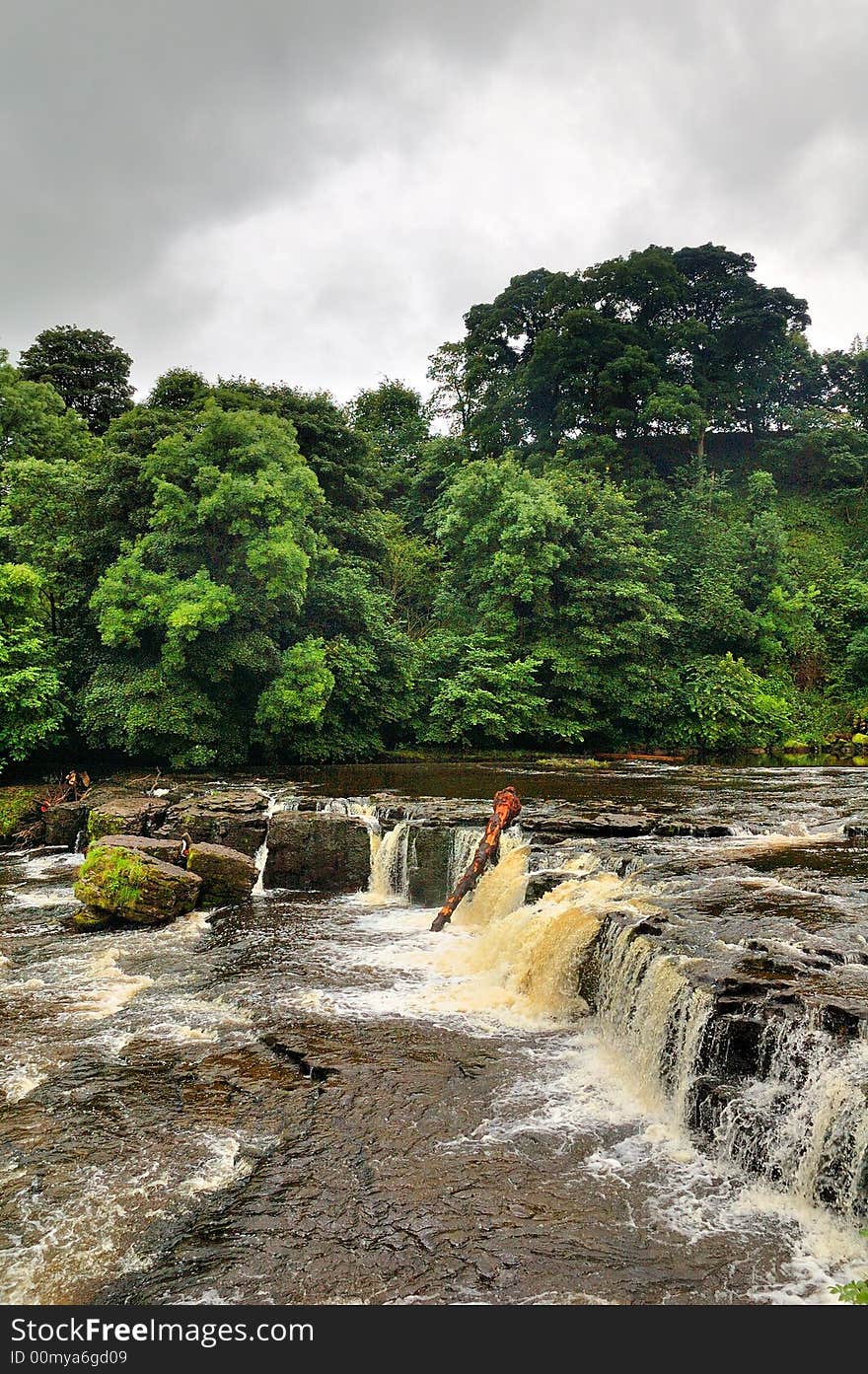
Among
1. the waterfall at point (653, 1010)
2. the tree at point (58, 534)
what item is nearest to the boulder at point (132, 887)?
the waterfall at point (653, 1010)

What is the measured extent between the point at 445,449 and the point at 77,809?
25.0 metres

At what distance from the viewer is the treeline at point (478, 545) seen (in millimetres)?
18938

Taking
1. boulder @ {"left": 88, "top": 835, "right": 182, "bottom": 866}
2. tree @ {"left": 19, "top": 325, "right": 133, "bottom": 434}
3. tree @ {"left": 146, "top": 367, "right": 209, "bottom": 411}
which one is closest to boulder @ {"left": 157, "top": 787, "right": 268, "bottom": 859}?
boulder @ {"left": 88, "top": 835, "right": 182, "bottom": 866}

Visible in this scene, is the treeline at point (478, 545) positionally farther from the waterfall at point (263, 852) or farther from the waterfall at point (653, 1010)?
the waterfall at point (653, 1010)

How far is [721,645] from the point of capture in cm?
2747

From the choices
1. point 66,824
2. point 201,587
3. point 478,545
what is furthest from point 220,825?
point 478,545

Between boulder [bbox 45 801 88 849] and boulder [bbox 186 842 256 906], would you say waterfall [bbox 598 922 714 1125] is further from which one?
boulder [bbox 45 801 88 849]

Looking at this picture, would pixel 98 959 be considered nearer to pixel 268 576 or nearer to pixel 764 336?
pixel 268 576

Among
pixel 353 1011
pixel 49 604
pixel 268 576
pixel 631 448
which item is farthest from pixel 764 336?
pixel 353 1011

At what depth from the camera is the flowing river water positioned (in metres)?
4.26

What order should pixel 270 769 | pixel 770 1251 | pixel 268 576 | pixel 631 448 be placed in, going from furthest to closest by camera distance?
pixel 631 448
pixel 270 769
pixel 268 576
pixel 770 1251

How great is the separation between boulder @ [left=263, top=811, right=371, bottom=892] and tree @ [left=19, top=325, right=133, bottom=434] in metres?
31.6

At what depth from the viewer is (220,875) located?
38.4 ft

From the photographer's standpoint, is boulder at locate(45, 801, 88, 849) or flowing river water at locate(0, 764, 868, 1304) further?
boulder at locate(45, 801, 88, 849)
